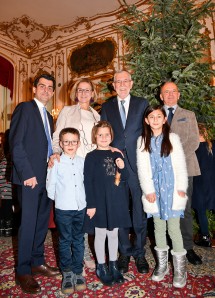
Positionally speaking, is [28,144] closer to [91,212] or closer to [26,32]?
[91,212]

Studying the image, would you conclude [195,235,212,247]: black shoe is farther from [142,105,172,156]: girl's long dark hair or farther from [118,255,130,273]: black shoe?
[142,105,172,156]: girl's long dark hair

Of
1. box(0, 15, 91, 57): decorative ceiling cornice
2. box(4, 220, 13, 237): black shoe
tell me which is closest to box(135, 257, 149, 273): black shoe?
box(4, 220, 13, 237): black shoe

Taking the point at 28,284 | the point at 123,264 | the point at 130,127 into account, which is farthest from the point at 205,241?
the point at 28,284

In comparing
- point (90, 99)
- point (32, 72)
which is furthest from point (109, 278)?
point (32, 72)

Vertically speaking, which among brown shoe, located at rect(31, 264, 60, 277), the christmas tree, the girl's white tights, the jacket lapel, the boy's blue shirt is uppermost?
the christmas tree

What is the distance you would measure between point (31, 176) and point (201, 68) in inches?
103

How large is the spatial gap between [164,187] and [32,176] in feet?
3.82

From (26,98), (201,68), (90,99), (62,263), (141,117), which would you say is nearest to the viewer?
(62,263)

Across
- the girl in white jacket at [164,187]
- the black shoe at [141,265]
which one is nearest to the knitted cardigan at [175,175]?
the girl in white jacket at [164,187]

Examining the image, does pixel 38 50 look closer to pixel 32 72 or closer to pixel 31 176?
pixel 32 72

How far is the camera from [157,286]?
2.14m

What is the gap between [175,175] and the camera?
2230 mm

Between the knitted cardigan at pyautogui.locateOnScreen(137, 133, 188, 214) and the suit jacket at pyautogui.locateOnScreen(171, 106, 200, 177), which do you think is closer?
the knitted cardigan at pyautogui.locateOnScreen(137, 133, 188, 214)

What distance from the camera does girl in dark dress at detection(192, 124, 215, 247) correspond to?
3.14 metres
